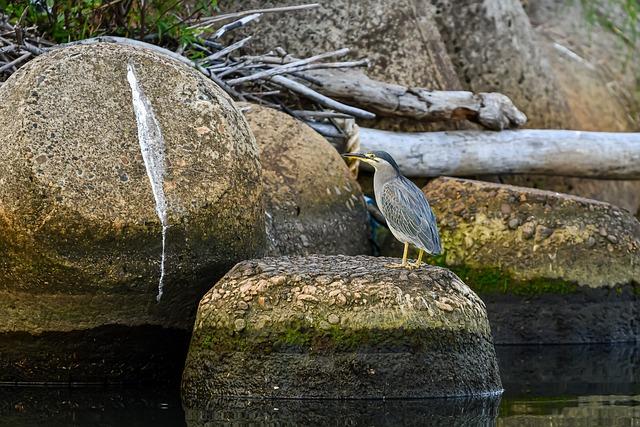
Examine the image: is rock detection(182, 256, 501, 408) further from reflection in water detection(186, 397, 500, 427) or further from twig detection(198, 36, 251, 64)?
twig detection(198, 36, 251, 64)

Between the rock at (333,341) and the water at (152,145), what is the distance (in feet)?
1.63

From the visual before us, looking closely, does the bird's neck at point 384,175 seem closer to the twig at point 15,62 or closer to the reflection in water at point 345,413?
the reflection in water at point 345,413

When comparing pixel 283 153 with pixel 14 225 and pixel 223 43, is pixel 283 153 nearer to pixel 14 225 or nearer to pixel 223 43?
pixel 223 43

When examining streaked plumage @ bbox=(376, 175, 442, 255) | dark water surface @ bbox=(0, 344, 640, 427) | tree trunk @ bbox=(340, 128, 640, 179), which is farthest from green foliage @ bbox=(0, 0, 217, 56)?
dark water surface @ bbox=(0, 344, 640, 427)

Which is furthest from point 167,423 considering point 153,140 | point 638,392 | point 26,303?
point 638,392

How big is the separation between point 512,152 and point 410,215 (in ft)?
13.9

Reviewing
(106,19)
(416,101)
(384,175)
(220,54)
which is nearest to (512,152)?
(416,101)

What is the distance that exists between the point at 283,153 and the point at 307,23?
2491mm

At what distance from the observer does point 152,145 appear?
24.1 feet

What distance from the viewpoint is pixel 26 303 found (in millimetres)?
7230

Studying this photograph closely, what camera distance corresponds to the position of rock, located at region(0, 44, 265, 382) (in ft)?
23.2

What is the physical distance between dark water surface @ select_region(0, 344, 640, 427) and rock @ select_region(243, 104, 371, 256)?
70.3 inches

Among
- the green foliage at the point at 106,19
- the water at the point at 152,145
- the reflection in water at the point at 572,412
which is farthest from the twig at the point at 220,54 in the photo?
the reflection in water at the point at 572,412

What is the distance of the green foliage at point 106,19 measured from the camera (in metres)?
9.27
